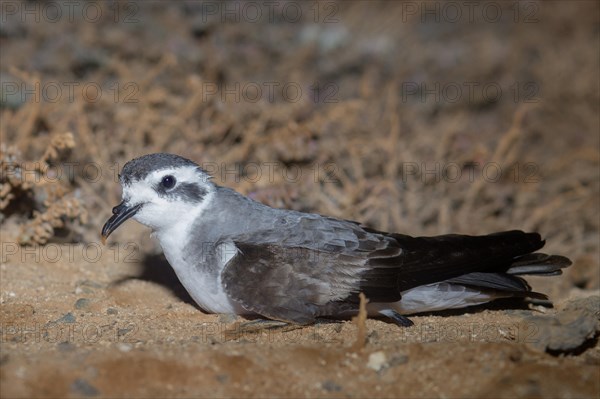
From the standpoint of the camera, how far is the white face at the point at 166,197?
15.9ft

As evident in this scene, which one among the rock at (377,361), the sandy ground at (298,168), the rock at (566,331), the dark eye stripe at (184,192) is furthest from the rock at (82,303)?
the rock at (566,331)

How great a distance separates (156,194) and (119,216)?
27cm

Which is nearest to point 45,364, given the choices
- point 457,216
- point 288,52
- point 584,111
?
point 457,216

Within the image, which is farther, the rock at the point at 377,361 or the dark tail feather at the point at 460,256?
the dark tail feather at the point at 460,256

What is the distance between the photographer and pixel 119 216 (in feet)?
15.7

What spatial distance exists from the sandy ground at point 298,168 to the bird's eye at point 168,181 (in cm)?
86

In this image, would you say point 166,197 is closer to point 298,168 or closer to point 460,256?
point 460,256

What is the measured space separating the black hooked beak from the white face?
0.09 feet

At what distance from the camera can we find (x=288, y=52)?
10.3 meters

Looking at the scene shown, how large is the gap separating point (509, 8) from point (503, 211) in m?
6.32

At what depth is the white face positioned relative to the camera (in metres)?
4.85

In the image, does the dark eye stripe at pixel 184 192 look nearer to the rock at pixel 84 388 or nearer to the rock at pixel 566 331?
the rock at pixel 84 388

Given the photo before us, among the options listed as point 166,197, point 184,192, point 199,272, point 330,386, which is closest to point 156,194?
point 166,197

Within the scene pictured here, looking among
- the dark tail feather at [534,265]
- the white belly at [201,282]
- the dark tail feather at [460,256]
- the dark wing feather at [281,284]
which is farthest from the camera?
the dark tail feather at [534,265]
